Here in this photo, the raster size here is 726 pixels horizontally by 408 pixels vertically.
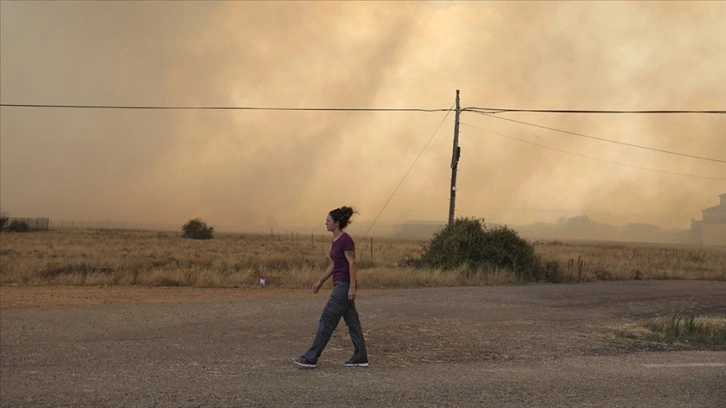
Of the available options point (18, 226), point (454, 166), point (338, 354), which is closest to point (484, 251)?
point (454, 166)

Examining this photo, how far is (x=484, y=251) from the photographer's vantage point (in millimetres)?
26109

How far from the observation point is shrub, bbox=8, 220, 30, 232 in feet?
264

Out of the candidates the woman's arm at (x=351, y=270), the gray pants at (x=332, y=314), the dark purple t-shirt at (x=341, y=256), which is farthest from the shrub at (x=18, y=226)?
the woman's arm at (x=351, y=270)

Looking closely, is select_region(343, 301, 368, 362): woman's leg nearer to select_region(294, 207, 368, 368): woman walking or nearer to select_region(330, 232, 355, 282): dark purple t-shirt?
select_region(294, 207, 368, 368): woman walking

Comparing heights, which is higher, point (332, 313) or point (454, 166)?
point (454, 166)

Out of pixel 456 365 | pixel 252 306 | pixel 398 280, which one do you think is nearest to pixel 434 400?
pixel 456 365

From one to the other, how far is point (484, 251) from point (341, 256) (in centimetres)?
1838

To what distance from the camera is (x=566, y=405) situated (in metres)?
7.04

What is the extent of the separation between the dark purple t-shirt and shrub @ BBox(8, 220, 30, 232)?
8373cm

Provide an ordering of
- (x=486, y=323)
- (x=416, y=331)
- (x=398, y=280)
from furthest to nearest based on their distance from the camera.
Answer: (x=398, y=280), (x=486, y=323), (x=416, y=331)

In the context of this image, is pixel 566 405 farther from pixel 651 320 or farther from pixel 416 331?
pixel 651 320

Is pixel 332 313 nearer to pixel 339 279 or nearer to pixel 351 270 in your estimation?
pixel 339 279

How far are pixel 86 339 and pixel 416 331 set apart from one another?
6.10 meters

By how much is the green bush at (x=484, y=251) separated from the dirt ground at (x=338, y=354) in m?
7.70
